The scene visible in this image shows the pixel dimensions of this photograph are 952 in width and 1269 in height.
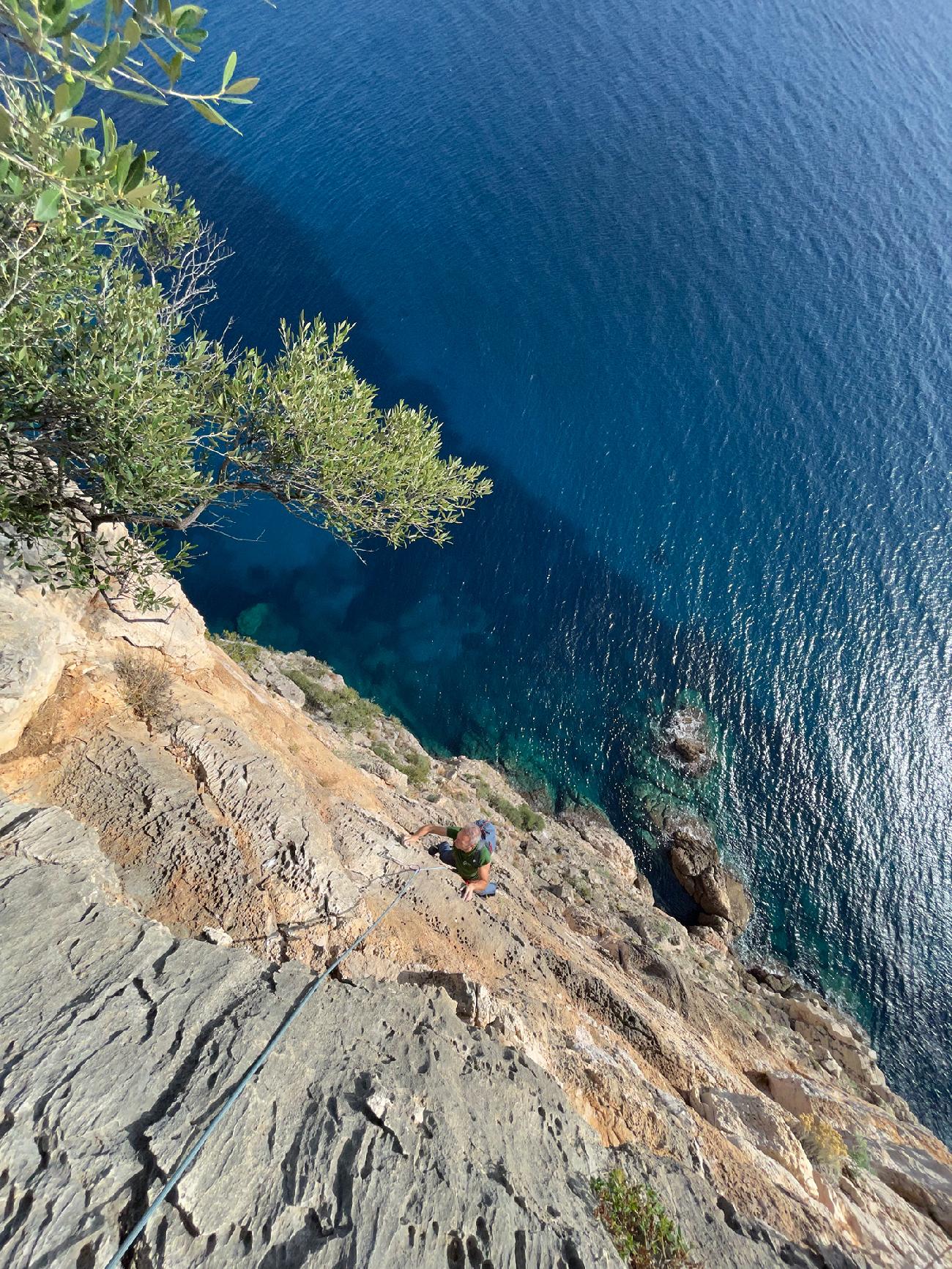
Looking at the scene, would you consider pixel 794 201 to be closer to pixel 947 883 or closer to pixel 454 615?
pixel 454 615

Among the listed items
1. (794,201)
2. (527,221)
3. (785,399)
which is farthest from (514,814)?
(794,201)

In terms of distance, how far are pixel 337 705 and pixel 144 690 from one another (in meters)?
12.7

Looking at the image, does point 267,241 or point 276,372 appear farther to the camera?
point 267,241

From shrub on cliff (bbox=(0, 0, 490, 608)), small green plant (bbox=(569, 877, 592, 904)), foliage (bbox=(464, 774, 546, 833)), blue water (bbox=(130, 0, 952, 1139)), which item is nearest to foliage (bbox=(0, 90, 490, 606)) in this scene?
shrub on cliff (bbox=(0, 0, 490, 608))

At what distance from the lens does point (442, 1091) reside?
7453mm

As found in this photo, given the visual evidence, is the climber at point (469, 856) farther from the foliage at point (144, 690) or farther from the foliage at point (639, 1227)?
the foliage at point (144, 690)

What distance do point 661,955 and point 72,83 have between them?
67.9 ft

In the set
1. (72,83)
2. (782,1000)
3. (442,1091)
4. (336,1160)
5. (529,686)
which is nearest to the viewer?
(72,83)

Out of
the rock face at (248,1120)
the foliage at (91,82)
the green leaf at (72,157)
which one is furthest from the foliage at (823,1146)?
the green leaf at (72,157)

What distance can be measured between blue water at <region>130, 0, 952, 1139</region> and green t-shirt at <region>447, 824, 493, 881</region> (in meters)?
18.7

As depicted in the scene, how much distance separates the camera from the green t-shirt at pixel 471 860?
1196 cm

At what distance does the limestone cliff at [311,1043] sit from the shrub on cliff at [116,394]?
178cm

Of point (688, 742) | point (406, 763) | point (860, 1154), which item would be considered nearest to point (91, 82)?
point (860, 1154)

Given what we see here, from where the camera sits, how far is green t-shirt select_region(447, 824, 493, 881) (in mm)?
11961
